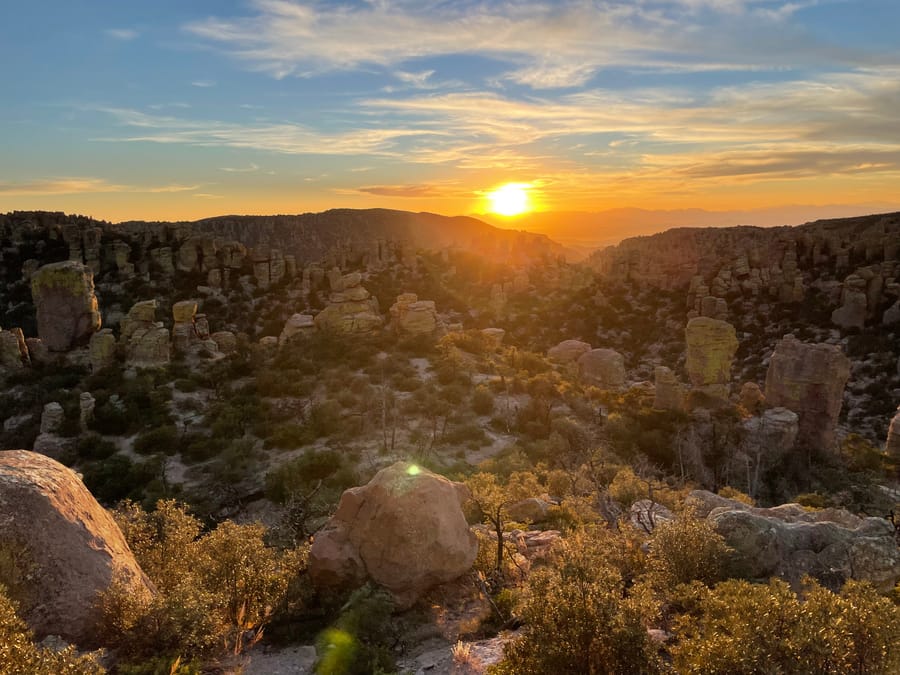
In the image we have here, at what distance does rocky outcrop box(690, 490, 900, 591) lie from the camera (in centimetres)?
845

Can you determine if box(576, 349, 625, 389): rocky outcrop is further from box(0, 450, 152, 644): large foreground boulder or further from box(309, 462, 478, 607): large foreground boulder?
box(0, 450, 152, 644): large foreground boulder

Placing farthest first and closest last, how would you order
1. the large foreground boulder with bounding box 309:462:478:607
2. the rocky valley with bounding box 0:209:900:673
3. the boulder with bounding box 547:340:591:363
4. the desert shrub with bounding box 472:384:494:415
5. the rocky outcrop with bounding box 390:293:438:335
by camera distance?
the boulder with bounding box 547:340:591:363
the rocky outcrop with bounding box 390:293:438:335
the desert shrub with bounding box 472:384:494:415
the large foreground boulder with bounding box 309:462:478:607
the rocky valley with bounding box 0:209:900:673

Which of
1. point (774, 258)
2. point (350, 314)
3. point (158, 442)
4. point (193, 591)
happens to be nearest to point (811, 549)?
point (193, 591)

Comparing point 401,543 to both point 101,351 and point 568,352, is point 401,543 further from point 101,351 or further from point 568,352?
point 568,352

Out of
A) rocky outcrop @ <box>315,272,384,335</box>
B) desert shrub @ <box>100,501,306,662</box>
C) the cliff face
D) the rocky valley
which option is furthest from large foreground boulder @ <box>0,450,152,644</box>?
the cliff face

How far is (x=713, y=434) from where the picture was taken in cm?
2484

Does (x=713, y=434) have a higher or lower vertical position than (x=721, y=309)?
lower

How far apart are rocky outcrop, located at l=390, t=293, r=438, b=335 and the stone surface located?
13875 millimetres

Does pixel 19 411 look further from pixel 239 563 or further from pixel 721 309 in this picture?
pixel 721 309

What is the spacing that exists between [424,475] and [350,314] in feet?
67.3

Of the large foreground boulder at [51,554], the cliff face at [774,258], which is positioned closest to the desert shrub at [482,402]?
the large foreground boulder at [51,554]

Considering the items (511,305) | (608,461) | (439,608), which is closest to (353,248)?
(511,305)

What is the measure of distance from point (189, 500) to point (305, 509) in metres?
5.62

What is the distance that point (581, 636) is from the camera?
5.81 meters
